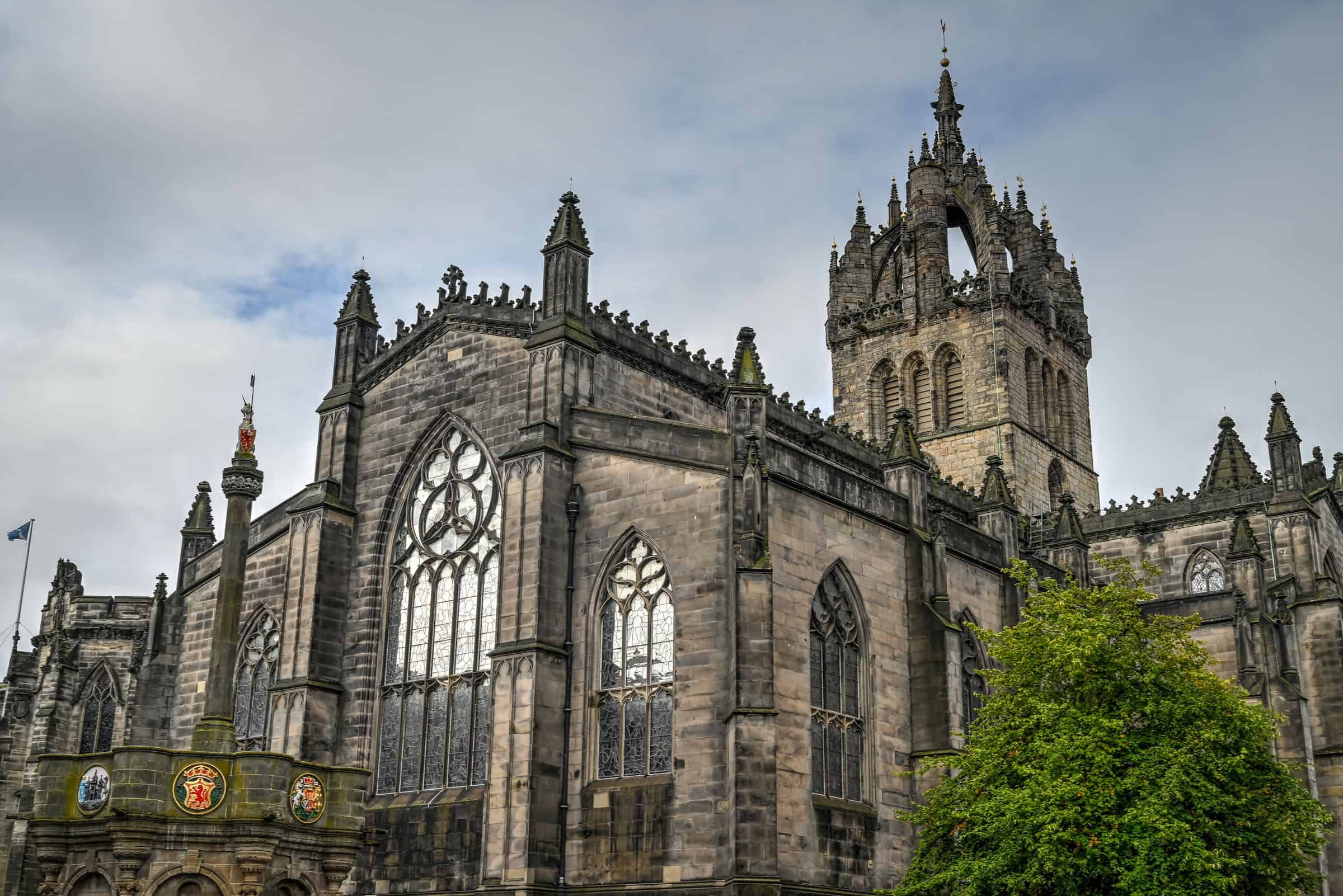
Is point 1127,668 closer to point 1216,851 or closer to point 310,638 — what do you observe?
point 1216,851

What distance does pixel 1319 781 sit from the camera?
37.0m

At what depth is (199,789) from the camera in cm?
1814

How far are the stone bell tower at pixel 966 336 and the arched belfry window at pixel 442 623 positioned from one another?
23.7 meters

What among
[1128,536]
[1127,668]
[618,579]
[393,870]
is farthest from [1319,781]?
[393,870]

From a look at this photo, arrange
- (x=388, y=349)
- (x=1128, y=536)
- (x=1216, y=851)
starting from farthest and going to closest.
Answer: (x=1128, y=536) → (x=388, y=349) → (x=1216, y=851)

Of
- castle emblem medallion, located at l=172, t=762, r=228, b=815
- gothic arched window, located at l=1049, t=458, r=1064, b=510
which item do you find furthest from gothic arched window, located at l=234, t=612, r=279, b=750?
gothic arched window, located at l=1049, t=458, r=1064, b=510

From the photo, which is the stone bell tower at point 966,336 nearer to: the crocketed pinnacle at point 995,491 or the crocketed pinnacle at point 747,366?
the crocketed pinnacle at point 995,491

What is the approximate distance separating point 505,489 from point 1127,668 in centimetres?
1248

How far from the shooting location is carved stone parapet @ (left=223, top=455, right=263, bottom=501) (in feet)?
69.8

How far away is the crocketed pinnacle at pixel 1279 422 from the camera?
41.2 metres

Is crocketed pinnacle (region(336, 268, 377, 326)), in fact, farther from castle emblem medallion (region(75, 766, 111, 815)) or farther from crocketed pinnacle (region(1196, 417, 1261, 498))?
crocketed pinnacle (region(1196, 417, 1261, 498))

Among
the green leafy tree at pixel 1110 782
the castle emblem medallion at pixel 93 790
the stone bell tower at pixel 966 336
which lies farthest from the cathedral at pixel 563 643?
the stone bell tower at pixel 966 336

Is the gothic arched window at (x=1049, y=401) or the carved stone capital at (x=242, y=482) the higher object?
the gothic arched window at (x=1049, y=401)

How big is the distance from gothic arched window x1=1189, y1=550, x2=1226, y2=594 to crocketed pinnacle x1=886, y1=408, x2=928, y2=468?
17.0 m
